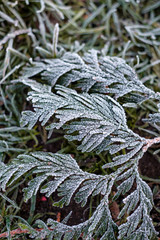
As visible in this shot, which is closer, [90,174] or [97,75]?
[90,174]

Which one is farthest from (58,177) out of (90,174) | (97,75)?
(97,75)

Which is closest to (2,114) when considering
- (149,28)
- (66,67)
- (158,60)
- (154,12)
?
(66,67)

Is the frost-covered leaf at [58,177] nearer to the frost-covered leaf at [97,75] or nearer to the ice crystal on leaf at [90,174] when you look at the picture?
the ice crystal on leaf at [90,174]

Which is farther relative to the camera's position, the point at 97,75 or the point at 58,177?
the point at 97,75

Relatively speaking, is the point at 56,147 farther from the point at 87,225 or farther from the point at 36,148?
the point at 87,225

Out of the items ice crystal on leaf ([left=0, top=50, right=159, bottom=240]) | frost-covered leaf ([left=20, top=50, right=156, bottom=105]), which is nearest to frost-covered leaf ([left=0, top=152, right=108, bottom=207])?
ice crystal on leaf ([left=0, top=50, right=159, bottom=240])

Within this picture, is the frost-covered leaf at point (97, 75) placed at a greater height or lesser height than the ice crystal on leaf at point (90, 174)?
greater

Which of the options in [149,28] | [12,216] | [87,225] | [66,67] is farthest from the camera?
[149,28]

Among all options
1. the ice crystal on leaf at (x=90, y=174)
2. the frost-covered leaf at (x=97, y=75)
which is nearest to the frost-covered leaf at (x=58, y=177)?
the ice crystal on leaf at (x=90, y=174)

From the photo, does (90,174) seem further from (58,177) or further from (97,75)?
(97,75)

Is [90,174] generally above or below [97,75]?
below

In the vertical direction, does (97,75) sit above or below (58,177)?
above
